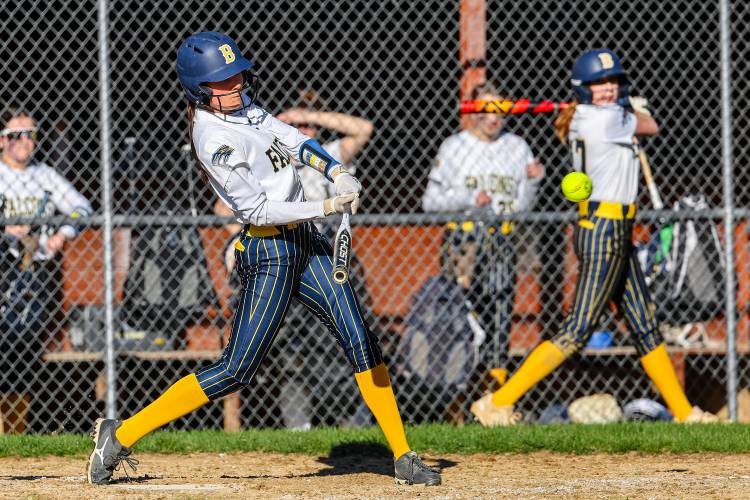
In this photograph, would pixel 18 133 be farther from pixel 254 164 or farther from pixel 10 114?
pixel 254 164

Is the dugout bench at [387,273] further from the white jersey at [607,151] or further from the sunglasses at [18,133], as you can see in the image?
the white jersey at [607,151]

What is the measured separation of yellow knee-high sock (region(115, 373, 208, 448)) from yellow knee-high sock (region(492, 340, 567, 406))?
7.34 ft

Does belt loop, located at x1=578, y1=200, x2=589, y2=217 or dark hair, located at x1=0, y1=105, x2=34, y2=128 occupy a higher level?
dark hair, located at x1=0, y1=105, x2=34, y2=128

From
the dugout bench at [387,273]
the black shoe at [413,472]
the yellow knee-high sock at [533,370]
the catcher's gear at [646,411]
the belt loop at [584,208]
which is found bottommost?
the catcher's gear at [646,411]

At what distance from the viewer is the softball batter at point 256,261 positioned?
5.10m

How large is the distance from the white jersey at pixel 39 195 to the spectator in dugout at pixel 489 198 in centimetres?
224

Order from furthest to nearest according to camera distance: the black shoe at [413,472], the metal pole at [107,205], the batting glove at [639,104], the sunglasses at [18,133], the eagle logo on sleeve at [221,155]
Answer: the sunglasses at [18,133] < the batting glove at [639,104] < the metal pole at [107,205] < the black shoe at [413,472] < the eagle logo on sleeve at [221,155]

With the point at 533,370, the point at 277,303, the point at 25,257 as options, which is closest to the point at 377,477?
the point at 277,303

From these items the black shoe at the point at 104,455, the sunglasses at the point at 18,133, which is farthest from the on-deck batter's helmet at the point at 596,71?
the sunglasses at the point at 18,133

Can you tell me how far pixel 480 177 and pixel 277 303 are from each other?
3166mm

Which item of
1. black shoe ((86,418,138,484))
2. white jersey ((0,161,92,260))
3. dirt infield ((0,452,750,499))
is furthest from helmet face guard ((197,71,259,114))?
white jersey ((0,161,92,260))

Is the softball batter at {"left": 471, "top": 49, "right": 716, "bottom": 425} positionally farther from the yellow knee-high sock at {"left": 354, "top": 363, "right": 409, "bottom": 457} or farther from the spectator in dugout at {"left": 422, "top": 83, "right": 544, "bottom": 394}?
the yellow knee-high sock at {"left": 354, "top": 363, "right": 409, "bottom": 457}

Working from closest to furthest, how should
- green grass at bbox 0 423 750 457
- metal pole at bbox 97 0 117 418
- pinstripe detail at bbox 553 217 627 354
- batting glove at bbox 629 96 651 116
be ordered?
1. green grass at bbox 0 423 750 457
2. pinstripe detail at bbox 553 217 627 354
3. metal pole at bbox 97 0 117 418
4. batting glove at bbox 629 96 651 116

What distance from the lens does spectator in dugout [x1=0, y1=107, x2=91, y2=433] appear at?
7633mm
